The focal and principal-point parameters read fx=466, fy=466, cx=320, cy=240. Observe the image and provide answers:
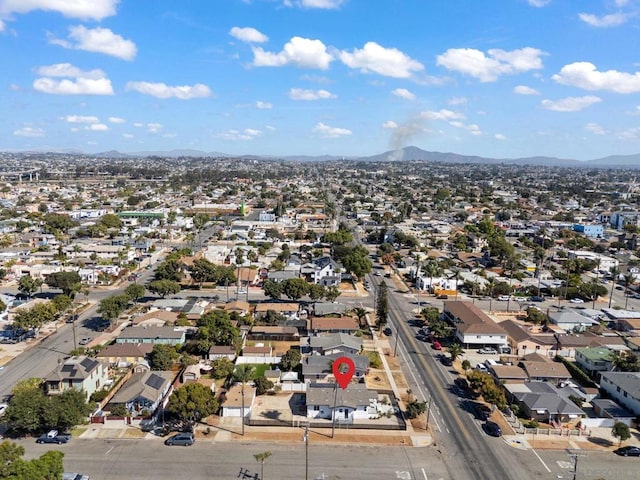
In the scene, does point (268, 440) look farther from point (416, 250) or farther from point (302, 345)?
point (416, 250)

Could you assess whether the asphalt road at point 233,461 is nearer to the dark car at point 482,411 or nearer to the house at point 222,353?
the dark car at point 482,411

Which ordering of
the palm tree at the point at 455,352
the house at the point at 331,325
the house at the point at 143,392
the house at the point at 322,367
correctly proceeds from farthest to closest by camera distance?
the house at the point at 331,325 < the palm tree at the point at 455,352 < the house at the point at 322,367 < the house at the point at 143,392

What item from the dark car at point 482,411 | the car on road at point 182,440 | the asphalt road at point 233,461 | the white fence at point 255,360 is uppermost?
the white fence at point 255,360

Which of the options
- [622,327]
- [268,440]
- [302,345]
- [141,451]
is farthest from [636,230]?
[141,451]

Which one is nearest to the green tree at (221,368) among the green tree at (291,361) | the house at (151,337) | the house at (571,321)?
the green tree at (291,361)

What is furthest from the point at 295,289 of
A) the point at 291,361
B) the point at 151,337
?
the point at 151,337

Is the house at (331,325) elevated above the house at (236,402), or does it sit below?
above
